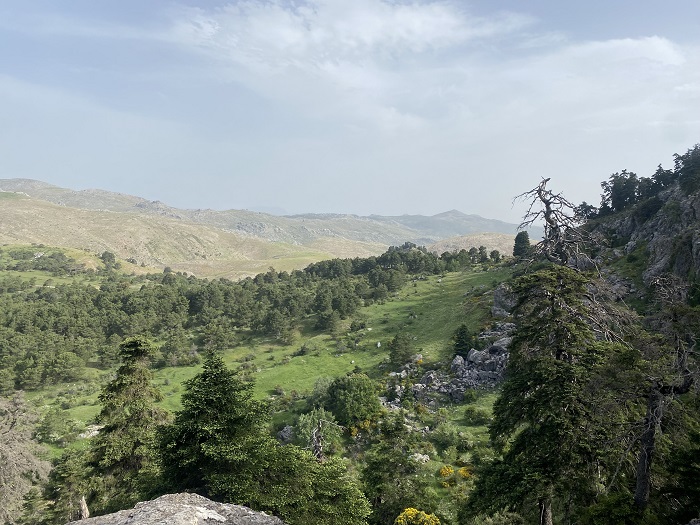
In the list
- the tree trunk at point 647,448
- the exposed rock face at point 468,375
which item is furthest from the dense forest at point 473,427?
the exposed rock face at point 468,375

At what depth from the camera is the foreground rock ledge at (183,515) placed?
9953 millimetres

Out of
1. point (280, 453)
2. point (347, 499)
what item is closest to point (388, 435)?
point (347, 499)

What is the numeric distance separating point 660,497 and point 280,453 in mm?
12750

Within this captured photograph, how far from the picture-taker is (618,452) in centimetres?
1168

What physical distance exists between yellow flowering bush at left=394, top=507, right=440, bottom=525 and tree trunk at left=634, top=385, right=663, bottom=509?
37.8ft

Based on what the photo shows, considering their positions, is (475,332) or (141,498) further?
(475,332)

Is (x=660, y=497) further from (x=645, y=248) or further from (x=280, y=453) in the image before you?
(x=645, y=248)

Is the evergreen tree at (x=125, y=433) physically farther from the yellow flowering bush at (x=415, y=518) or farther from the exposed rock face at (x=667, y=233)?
the exposed rock face at (x=667, y=233)

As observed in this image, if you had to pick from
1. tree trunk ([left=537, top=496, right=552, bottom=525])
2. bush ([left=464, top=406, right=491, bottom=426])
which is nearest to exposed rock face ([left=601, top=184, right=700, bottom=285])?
bush ([left=464, top=406, right=491, bottom=426])

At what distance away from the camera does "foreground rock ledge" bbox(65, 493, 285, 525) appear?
392 inches

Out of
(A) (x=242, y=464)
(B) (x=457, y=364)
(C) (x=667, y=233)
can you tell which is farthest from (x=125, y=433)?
(C) (x=667, y=233)

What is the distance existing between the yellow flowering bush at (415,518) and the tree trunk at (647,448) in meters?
11.5

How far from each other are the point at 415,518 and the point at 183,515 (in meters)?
13.9

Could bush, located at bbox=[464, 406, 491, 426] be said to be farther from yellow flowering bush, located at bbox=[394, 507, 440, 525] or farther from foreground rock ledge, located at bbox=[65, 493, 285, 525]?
foreground rock ledge, located at bbox=[65, 493, 285, 525]
